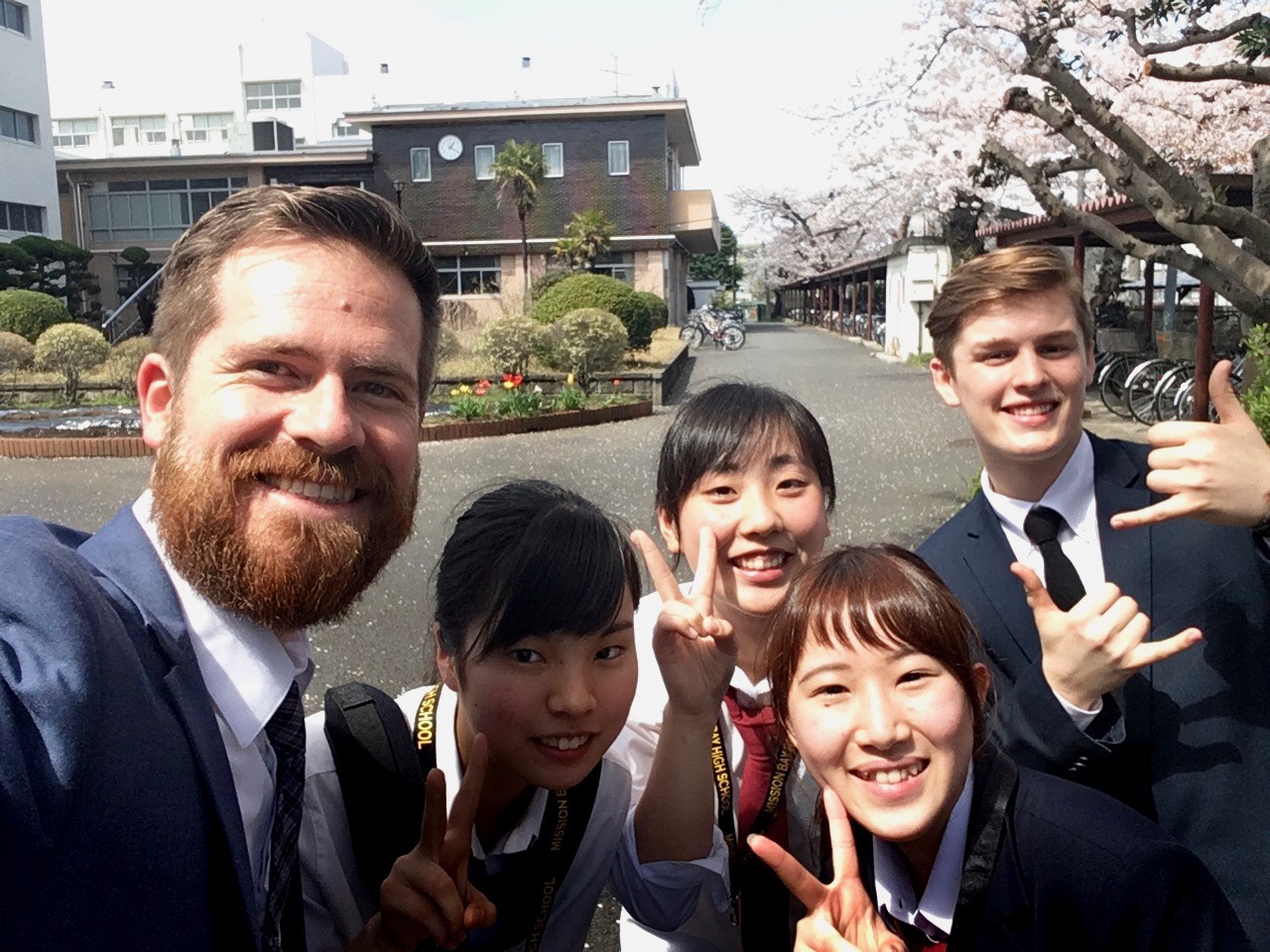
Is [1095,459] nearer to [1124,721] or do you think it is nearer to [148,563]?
[1124,721]

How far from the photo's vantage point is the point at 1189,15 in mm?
5500

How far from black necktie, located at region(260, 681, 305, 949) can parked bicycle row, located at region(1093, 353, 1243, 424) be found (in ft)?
43.3

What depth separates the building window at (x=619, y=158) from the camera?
35.0 metres

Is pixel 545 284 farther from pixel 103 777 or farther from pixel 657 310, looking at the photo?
pixel 103 777

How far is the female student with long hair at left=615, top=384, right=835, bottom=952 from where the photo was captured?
6.33 ft

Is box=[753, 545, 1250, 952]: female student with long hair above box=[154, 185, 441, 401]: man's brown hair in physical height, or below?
below

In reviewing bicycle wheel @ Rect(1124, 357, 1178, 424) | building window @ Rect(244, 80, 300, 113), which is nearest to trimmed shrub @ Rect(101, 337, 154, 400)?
bicycle wheel @ Rect(1124, 357, 1178, 424)

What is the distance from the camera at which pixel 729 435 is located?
7.75 feet

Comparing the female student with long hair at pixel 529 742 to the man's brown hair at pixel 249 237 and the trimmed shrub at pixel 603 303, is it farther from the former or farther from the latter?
the trimmed shrub at pixel 603 303

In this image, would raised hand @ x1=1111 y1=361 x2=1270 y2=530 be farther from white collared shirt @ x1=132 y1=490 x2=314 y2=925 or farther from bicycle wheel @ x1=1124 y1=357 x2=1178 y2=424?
bicycle wheel @ x1=1124 y1=357 x2=1178 y2=424

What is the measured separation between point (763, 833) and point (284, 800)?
3.17 ft

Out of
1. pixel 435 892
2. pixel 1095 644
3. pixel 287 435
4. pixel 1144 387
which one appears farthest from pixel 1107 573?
pixel 1144 387

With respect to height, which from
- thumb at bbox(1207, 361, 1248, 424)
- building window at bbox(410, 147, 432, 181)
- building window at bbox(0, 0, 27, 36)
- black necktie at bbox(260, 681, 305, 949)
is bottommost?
black necktie at bbox(260, 681, 305, 949)

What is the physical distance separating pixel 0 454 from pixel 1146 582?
47.1 ft
